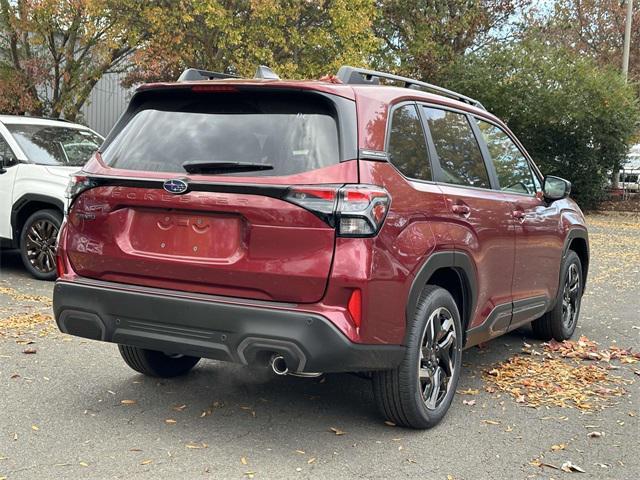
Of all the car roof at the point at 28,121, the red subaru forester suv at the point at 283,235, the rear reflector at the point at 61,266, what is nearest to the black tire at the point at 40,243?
the car roof at the point at 28,121

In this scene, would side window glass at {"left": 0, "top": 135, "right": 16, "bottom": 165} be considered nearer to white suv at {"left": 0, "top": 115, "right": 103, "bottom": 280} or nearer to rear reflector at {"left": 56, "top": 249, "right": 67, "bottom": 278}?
white suv at {"left": 0, "top": 115, "right": 103, "bottom": 280}

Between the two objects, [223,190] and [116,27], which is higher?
[116,27]

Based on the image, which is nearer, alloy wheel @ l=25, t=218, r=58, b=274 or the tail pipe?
the tail pipe

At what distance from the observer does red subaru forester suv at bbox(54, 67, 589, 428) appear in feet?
11.7

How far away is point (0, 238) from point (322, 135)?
6224 millimetres

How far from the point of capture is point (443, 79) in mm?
25422

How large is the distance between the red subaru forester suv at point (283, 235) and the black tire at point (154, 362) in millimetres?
830

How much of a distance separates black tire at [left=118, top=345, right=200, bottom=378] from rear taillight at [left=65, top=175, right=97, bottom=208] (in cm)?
112

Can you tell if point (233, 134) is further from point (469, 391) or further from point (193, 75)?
point (469, 391)

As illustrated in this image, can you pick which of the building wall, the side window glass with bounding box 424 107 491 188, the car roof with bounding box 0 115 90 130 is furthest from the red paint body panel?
the building wall

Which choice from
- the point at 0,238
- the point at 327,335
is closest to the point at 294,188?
the point at 327,335

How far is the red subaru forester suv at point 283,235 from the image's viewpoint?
3.56 m

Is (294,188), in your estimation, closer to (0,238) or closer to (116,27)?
(0,238)

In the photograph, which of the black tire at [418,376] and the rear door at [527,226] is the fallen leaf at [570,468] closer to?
the black tire at [418,376]
